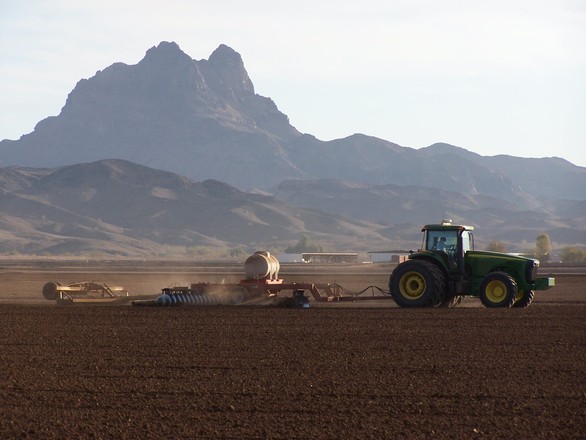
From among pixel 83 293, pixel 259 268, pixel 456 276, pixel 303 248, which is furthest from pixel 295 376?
pixel 303 248

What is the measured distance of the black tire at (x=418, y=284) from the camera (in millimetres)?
27812

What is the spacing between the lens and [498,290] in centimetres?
2794

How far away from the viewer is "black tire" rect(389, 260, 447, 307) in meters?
27.8

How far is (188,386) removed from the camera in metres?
15.6

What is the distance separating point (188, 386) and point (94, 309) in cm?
1490

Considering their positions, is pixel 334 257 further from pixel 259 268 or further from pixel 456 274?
pixel 456 274

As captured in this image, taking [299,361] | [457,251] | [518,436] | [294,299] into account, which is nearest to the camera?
[518,436]

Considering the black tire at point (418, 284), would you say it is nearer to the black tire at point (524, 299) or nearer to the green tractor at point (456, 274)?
the green tractor at point (456, 274)

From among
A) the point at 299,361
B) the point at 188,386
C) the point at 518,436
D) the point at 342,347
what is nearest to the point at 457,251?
the point at 342,347

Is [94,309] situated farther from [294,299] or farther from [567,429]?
[567,429]

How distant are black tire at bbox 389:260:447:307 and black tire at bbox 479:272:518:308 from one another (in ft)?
3.67

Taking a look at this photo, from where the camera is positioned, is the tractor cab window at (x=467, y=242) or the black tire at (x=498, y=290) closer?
the black tire at (x=498, y=290)

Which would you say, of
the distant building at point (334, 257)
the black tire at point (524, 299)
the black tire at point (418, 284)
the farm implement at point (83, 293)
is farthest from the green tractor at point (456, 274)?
the distant building at point (334, 257)

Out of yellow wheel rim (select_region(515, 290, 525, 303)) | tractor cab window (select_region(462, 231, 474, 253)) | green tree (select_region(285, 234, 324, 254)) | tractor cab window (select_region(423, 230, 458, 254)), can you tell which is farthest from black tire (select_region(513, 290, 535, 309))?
green tree (select_region(285, 234, 324, 254))
